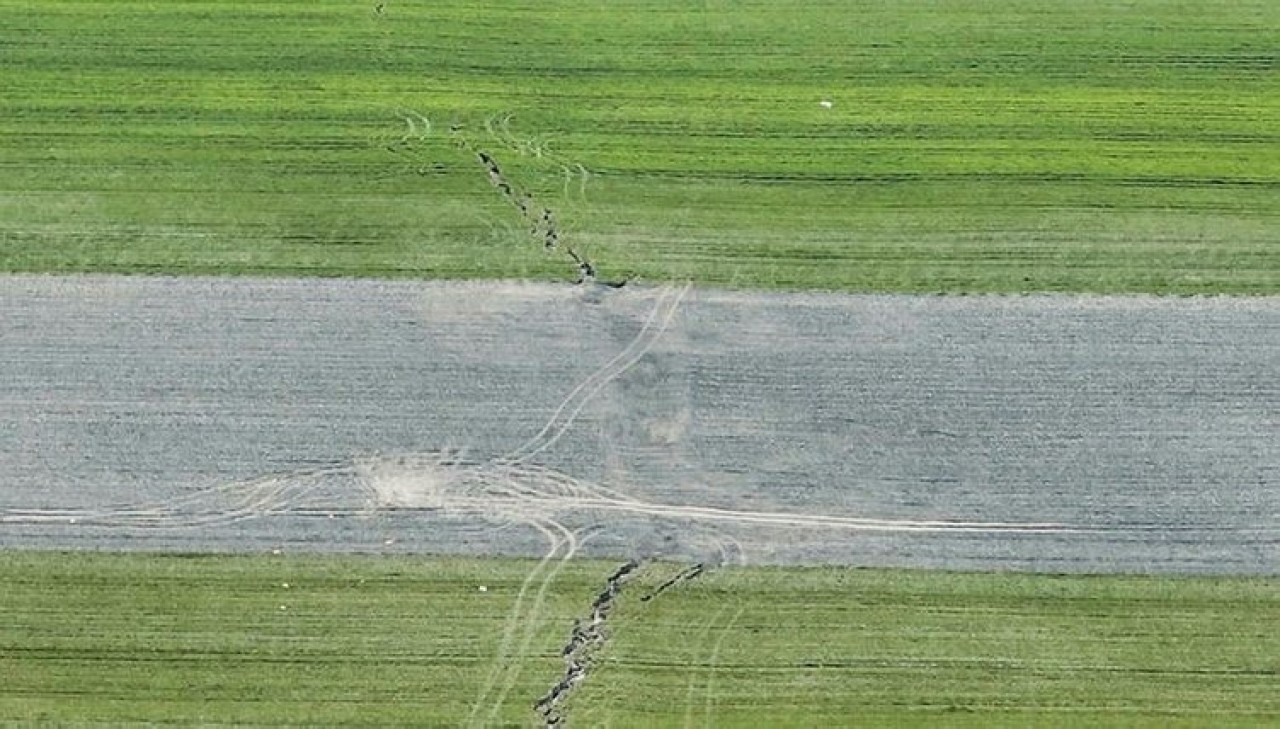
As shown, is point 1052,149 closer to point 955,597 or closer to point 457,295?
point 955,597

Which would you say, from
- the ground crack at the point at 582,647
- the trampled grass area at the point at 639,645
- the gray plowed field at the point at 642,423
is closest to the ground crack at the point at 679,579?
the trampled grass area at the point at 639,645

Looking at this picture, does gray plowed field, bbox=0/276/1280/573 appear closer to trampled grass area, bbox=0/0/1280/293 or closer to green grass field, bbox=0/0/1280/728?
green grass field, bbox=0/0/1280/728

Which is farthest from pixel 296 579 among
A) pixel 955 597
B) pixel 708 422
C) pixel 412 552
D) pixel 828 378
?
pixel 955 597

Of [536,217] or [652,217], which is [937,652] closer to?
[652,217]

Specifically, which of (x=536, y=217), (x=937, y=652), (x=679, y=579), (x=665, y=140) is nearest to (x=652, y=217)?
(x=665, y=140)

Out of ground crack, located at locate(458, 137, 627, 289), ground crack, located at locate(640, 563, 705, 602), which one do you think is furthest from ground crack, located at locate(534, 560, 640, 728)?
ground crack, located at locate(458, 137, 627, 289)
